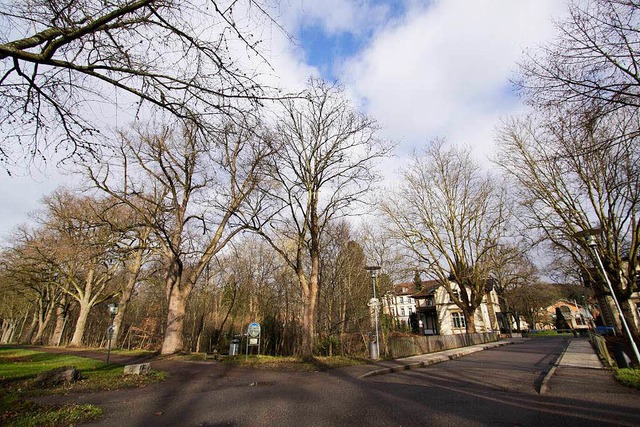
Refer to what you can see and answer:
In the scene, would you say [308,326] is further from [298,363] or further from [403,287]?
[403,287]

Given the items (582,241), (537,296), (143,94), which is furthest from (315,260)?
(537,296)

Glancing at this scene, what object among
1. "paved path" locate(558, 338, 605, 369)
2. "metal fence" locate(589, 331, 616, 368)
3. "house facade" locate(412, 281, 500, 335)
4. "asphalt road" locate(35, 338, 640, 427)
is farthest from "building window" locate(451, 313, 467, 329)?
"asphalt road" locate(35, 338, 640, 427)

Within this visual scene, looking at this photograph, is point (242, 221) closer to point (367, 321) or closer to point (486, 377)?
point (486, 377)

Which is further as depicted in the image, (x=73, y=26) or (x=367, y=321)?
(x=367, y=321)

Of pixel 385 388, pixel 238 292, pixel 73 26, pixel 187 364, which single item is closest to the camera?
pixel 73 26

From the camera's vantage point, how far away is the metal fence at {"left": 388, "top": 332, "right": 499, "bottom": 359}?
1705 centimetres

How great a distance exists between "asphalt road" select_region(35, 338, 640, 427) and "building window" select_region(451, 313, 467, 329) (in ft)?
114

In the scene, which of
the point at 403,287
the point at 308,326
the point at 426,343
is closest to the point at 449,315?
the point at 403,287

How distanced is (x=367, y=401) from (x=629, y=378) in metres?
7.08

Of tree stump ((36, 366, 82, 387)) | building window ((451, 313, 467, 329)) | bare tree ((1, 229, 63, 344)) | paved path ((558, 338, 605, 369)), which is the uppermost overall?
bare tree ((1, 229, 63, 344))

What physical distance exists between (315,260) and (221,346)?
1439cm

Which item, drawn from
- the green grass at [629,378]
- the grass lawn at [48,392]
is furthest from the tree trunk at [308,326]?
the green grass at [629,378]

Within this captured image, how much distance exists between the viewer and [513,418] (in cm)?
570

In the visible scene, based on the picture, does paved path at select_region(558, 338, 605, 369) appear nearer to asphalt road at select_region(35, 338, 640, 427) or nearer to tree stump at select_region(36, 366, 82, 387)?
asphalt road at select_region(35, 338, 640, 427)
